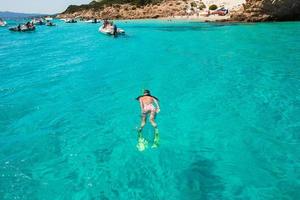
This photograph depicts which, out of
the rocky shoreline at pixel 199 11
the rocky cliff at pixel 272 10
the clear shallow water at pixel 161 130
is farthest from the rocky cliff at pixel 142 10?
the clear shallow water at pixel 161 130

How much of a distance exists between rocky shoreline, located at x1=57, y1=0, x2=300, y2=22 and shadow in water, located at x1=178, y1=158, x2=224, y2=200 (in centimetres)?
6086

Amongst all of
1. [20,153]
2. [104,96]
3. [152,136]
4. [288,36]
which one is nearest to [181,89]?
[104,96]

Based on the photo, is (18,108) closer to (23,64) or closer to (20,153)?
(20,153)

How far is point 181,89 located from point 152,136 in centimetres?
881

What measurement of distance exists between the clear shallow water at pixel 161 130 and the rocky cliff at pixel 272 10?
3640 centimetres

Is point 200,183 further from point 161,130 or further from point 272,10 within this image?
point 272,10

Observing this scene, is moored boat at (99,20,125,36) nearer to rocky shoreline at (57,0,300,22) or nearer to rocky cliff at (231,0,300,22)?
rocky cliff at (231,0,300,22)

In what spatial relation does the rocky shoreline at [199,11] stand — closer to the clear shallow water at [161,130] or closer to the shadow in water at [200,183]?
the clear shallow water at [161,130]

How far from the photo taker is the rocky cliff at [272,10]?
65.1 m

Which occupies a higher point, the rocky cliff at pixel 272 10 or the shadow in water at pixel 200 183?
the rocky cliff at pixel 272 10

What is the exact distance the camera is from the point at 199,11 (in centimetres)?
10781

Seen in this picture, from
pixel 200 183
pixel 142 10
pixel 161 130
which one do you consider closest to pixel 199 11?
pixel 142 10

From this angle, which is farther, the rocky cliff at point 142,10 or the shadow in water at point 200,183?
the rocky cliff at point 142,10

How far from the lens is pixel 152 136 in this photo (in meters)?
16.3
